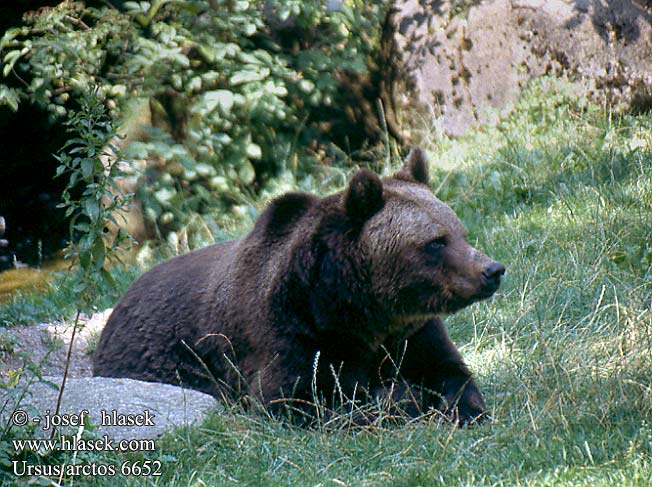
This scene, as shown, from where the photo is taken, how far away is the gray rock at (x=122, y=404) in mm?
3938

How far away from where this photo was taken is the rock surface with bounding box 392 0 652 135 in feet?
28.1

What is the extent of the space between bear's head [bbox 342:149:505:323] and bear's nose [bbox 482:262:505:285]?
9 centimetres

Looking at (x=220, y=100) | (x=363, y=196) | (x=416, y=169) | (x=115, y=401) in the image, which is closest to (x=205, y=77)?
(x=220, y=100)

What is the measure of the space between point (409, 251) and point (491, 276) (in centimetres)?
43

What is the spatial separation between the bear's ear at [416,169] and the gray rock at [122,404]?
1.55 meters

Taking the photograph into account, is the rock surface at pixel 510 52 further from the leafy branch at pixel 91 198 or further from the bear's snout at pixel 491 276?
the leafy branch at pixel 91 198

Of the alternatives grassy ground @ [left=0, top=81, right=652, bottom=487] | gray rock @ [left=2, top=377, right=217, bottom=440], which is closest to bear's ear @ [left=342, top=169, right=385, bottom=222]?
grassy ground @ [left=0, top=81, right=652, bottom=487]

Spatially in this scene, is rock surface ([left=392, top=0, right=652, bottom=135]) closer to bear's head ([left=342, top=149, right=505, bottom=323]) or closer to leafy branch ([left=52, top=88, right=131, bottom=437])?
Answer: bear's head ([left=342, top=149, right=505, bottom=323])

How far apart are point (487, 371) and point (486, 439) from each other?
3.91ft

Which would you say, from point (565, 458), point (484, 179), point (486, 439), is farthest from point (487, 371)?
point (484, 179)

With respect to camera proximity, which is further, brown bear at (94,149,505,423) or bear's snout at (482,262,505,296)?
brown bear at (94,149,505,423)

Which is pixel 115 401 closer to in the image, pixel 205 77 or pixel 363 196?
pixel 363 196

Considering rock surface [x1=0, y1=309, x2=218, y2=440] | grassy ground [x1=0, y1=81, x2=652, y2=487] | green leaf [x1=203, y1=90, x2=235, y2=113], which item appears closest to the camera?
grassy ground [x1=0, y1=81, x2=652, y2=487]

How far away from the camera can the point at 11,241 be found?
990 centimetres
